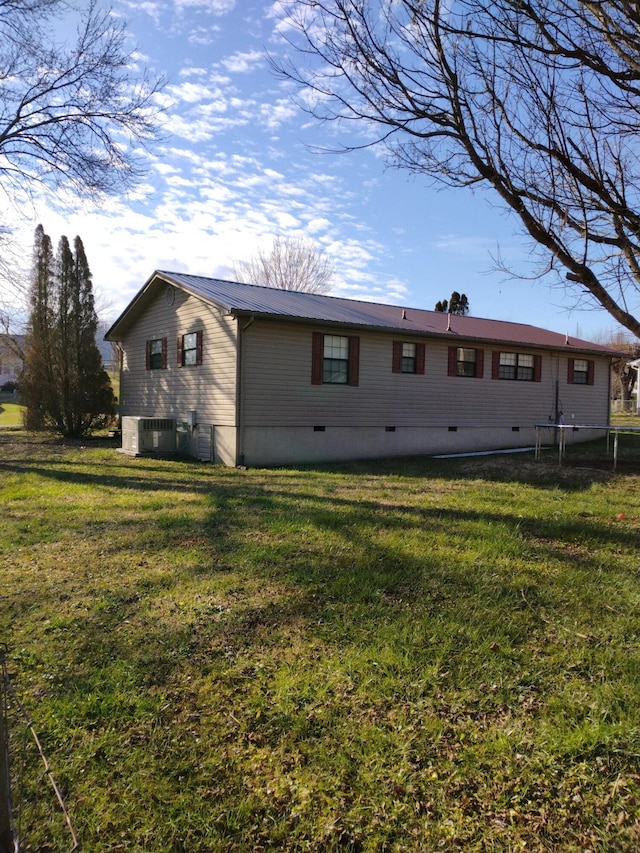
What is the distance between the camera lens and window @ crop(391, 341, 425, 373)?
14.0 metres

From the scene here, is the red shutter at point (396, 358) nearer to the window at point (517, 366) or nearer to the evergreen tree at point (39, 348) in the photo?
the window at point (517, 366)

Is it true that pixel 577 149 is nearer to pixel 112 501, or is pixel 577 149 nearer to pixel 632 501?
pixel 632 501

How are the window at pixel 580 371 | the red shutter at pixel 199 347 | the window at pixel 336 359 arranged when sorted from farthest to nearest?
the window at pixel 580 371 < the red shutter at pixel 199 347 < the window at pixel 336 359

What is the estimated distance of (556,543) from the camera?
18.5 feet

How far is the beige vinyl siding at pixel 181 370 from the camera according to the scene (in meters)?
12.1

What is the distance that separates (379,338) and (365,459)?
306cm

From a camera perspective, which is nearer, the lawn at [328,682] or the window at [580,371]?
the lawn at [328,682]

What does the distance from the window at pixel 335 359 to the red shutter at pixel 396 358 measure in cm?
113

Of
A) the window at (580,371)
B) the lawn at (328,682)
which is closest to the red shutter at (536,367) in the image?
the window at (580,371)

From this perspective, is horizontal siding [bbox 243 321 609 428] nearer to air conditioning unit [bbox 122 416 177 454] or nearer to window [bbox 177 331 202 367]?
window [bbox 177 331 202 367]

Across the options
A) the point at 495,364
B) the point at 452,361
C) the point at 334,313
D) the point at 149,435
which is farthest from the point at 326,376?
the point at 495,364

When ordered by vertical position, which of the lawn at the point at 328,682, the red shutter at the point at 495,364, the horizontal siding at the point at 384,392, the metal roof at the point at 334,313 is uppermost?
the metal roof at the point at 334,313

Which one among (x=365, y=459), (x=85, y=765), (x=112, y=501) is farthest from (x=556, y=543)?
(x=365, y=459)

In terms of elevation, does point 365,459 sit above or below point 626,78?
below
